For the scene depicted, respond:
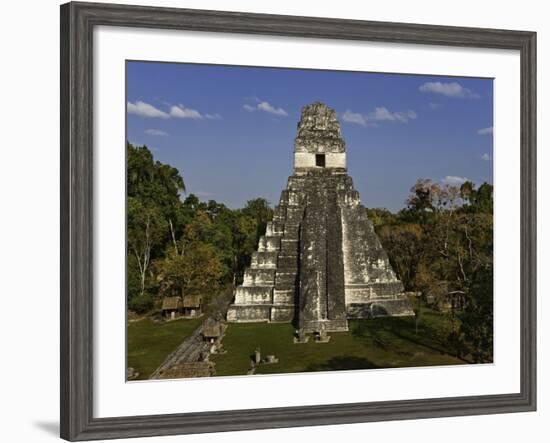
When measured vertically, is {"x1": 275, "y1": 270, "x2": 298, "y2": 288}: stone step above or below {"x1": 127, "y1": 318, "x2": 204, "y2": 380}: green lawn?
above

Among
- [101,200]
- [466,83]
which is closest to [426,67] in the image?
[466,83]

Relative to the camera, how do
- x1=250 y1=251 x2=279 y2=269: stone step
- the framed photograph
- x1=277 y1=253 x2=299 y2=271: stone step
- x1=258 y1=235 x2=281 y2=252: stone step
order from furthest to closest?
x1=277 y1=253 x2=299 y2=271: stone step → x1=258 y1=235 x2=281 y2=252: stone step → x1=250 y1=251 x2=279 y2=269: stone step → the framed photograph

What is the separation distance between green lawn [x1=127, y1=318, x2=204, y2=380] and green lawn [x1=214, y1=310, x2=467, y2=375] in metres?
0.48

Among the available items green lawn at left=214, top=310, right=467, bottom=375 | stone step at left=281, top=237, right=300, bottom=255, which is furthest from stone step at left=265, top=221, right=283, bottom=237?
green lawn at left=214, top=310, right=467, bottom=375

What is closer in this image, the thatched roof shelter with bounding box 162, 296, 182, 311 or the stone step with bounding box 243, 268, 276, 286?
the thatched roof shelter with bounding box 162, 296, 182, 311

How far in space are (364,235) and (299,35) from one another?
2284 millimetres

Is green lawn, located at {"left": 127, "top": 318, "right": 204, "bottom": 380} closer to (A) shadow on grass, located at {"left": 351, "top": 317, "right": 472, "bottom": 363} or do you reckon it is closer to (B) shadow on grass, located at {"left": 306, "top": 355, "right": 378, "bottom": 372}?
(B) shadow on grass, located at {"left": 306, "top": 355, "right": 378, "bottom": 372}

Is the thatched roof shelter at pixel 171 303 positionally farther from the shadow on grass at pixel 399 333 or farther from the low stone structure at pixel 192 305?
the shadow on grass at pixel 399 333

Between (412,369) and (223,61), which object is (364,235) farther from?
(223,61)

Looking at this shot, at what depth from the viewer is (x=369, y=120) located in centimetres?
878

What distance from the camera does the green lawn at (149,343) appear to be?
7738mm

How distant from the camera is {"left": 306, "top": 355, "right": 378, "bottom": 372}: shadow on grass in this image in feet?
27.4

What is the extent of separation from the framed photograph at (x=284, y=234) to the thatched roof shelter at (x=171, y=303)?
26 millimetres

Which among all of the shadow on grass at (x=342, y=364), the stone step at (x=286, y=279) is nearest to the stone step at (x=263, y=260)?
the stone step at (x=286, y=279)
